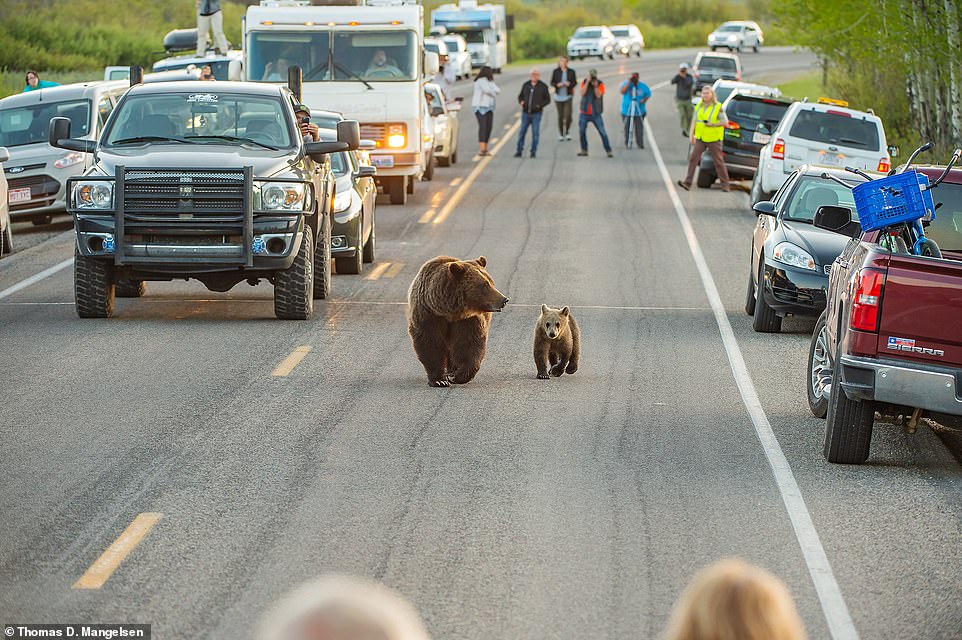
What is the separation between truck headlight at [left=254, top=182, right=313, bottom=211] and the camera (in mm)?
15422

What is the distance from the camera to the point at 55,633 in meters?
6.56

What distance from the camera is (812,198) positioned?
17.0 m

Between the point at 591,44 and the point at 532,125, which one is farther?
the point at 591,44

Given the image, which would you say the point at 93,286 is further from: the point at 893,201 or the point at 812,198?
the point at 893,201

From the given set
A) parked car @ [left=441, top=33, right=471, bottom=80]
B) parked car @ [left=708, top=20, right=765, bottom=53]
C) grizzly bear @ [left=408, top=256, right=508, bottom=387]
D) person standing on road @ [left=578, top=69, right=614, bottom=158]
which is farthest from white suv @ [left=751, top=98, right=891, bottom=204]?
parked car @ [left=708, top=20, right=765, bottom=53]

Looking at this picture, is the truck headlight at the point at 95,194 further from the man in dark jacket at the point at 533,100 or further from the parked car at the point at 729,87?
the parked car at the point at 729,87

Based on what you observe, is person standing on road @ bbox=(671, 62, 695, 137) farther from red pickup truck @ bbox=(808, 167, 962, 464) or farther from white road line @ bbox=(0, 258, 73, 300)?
red pickup truck @ bbox=(808, 167, 962, 464)

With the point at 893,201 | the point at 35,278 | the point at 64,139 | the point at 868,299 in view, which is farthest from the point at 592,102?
the point at 868,299

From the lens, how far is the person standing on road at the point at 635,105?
40.7m

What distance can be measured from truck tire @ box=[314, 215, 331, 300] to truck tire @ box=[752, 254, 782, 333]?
4412 mm

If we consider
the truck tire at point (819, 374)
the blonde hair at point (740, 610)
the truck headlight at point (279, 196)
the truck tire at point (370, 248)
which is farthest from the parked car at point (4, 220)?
the blonde hair at point (740, 610)

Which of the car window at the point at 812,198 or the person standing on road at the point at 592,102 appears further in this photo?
the person standing on road at the point at 592,102

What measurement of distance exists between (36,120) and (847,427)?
18189 millimetres

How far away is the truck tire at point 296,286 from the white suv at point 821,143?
1310 centimetres
